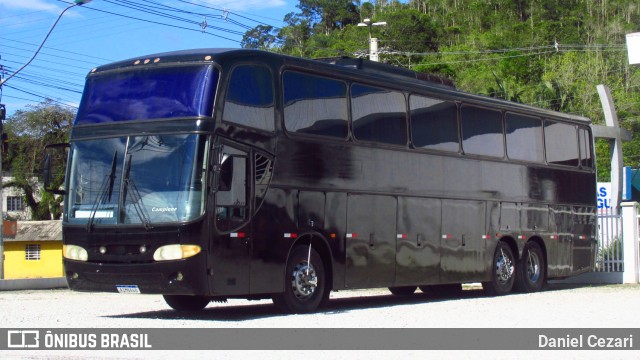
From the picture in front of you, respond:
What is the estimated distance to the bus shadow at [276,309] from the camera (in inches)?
588

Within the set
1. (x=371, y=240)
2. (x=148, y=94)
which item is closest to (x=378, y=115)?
(x=371, y=240)

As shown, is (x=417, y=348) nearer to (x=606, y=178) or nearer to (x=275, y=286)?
(x=275, y=286)

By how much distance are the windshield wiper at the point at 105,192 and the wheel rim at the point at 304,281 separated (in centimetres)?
304

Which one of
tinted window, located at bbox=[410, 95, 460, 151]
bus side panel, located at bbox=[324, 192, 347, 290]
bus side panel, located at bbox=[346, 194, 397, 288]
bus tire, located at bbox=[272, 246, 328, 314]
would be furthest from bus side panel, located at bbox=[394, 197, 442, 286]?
bus tire, located at bbox=[272, 246, 328, 314]

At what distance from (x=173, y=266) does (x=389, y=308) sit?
4670 millimetres

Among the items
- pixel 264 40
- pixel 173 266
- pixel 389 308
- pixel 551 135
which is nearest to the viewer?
pixel 173 266

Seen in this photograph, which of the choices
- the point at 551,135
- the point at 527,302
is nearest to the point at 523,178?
the point at 551,135

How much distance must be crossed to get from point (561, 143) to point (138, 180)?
12144 millimetres

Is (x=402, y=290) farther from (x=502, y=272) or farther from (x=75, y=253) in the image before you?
(x=75, y=253)

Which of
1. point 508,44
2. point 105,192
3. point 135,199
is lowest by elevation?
point 135,199

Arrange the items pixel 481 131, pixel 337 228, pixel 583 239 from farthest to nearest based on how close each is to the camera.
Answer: pixel 583 239 → pixel 481 131 → pixel 337 228

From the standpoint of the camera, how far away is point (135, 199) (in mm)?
13711

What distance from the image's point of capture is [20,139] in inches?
2625

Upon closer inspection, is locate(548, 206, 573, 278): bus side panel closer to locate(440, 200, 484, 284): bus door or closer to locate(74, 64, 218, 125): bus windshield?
locate(440, 200, 484, 284): bus door
